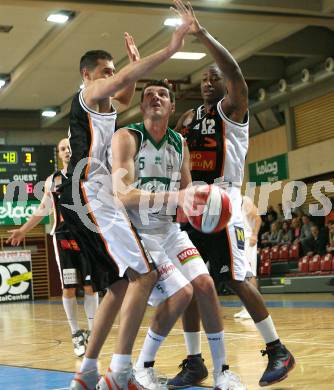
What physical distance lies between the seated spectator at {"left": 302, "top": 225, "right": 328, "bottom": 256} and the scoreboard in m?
6.53

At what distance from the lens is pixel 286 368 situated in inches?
176

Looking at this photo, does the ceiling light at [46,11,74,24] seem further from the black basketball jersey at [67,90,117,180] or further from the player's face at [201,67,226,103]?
the black basketball jersey at [67,90,117,180]

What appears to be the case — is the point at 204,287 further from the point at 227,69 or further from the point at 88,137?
the point at 227,69

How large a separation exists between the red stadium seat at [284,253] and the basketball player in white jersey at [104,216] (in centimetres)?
1443

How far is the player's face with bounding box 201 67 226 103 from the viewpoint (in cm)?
497

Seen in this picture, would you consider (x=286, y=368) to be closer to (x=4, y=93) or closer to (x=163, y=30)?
(x=163, y=30)

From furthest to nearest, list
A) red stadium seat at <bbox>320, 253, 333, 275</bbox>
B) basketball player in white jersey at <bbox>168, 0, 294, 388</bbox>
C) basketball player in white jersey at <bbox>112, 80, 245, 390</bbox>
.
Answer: red stadium seat at <bbox>320, 253, 333, 275</bbox>
basketball player in white jersey at <bbox>168, 0, 294, 388</bbox>
basketball player in white jersey at <bbox>112, 80, 245, 390</bbox>

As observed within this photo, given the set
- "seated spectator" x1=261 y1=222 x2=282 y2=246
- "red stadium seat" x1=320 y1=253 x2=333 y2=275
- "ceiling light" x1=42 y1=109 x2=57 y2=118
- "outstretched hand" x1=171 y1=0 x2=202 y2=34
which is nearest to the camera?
"outstretched hand" x1=171 y1=0 x2=202 y2=34

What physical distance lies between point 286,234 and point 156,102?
14.9m

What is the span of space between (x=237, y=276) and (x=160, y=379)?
828 mm

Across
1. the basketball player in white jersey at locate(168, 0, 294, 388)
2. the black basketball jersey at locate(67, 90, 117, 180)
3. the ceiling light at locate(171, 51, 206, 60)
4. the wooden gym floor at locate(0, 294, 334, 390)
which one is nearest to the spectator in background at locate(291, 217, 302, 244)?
the ceiling light at locate(171, 51, 206, 60)

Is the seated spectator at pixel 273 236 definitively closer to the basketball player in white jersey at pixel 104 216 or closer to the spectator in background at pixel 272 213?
the spectator in background at pixel 272 213

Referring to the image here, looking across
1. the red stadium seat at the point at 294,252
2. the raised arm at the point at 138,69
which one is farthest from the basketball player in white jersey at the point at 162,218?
the red stadium seat at the point at 294,252

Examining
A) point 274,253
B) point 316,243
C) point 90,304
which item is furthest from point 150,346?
point 274,253
